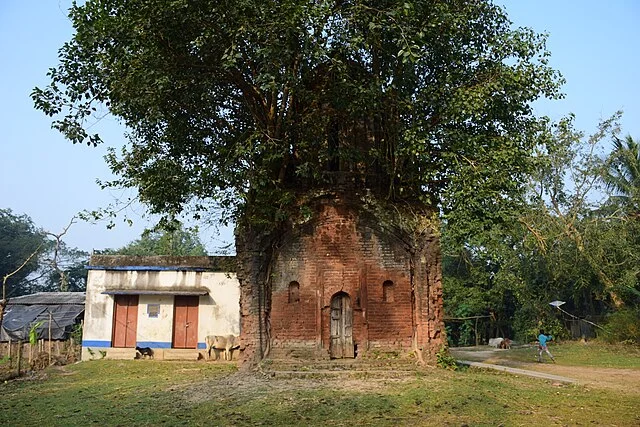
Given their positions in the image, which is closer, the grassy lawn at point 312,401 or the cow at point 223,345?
the grassy lawn at point 312,401

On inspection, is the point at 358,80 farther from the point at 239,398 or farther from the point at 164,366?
the point at 164,366

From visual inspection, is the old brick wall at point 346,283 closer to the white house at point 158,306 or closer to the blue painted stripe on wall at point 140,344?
the white house at point 158,306

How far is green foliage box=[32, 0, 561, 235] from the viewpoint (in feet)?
40.4

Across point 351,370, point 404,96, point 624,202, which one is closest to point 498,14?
point 404,96

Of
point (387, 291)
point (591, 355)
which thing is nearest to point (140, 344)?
point (387, 291)

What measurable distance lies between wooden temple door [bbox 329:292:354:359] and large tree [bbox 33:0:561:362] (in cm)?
215

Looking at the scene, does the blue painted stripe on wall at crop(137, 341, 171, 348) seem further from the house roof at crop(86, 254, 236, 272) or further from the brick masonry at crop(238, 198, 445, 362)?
the brick masonry at crop(238, 198, 445, 362)

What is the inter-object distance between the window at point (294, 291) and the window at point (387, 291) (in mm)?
2492

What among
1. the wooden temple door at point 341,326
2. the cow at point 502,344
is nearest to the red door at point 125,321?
the wooden temple door at point 341,326

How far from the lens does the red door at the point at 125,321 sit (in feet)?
73.0

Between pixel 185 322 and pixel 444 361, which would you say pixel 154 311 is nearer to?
pixel 185 322

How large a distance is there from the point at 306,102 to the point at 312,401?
7.80 metres

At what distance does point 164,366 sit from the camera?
18.8 metres

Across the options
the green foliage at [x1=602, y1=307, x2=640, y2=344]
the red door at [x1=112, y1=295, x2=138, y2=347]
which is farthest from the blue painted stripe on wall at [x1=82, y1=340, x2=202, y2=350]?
the green foliage at [x1=602, y1=307, x2=640, y2=344]
